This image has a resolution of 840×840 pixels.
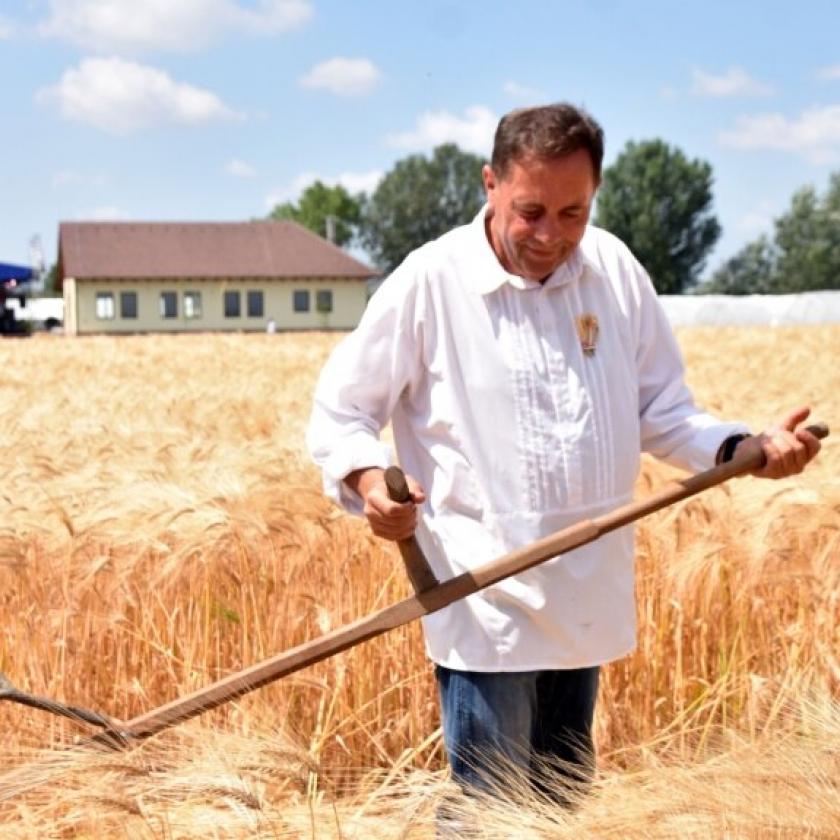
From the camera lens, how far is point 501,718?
2402 mm

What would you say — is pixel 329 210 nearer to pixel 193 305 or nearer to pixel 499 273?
pixel 193 305

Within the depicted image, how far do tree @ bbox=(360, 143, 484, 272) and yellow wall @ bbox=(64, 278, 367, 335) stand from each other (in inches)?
1324

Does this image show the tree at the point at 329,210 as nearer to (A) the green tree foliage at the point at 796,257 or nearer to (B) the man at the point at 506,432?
(A) the green tree foliage at the point at 796,257

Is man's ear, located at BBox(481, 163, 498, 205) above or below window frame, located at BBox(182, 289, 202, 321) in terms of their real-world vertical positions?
below

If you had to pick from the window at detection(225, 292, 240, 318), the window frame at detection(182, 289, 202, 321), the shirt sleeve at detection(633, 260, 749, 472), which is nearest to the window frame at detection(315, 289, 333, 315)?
the window at detection(225, 292, 240, 318)

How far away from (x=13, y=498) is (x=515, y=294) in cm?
329

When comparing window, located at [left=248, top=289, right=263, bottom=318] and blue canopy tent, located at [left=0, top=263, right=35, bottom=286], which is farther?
window, located at [left=248, top=289, right=263, bottom=318]

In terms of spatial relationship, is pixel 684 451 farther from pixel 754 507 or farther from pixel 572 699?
pixel 754 507

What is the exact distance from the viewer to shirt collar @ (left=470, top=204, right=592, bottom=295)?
2.38 metres

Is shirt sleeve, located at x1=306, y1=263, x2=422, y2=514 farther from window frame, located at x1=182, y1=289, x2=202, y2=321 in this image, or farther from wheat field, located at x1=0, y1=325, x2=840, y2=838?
window frame, located at x1=182, y1=289, x2=202, y2=321

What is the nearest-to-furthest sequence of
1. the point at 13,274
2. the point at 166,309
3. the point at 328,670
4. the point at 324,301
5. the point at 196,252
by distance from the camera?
the point at 328,670 < the point at 13,274 < the point at 166,309 < the point at 196,252 < the point at 324,301

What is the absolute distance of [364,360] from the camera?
7.92ft

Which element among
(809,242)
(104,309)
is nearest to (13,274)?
(104,309)

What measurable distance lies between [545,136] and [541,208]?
0.39ft
